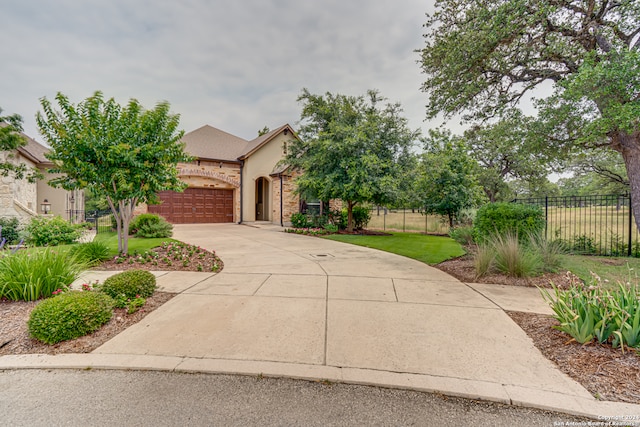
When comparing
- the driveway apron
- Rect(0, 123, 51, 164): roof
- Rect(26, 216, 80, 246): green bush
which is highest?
Rect(0, 123, 51, 164): roof

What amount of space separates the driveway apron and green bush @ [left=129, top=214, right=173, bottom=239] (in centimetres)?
736

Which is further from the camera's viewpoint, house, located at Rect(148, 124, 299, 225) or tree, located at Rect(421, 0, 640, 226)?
house, located at Rect(148, 124, 299, 225)

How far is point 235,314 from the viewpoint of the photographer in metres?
3.87

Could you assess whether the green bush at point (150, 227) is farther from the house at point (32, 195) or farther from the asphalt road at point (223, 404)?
the asphalt road at point (223, 404)

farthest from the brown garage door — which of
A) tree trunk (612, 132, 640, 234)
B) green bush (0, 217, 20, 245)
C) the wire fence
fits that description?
tree trunk (612, 132, 640, 234)

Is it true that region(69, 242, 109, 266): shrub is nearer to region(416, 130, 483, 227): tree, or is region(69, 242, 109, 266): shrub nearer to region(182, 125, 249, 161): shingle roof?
region(182, 125, 249, 161): shingle roof

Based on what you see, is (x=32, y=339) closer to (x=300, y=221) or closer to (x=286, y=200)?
(x=300, y=221)

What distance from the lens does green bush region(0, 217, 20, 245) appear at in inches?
391

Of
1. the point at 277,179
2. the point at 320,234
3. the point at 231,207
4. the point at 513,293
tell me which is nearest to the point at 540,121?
the point at 513,293

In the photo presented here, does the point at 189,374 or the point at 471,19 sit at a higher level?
the point at 471,19

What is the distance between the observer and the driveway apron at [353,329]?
2680 mm

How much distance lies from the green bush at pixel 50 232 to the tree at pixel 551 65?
45.5 ft

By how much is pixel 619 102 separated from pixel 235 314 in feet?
29.3

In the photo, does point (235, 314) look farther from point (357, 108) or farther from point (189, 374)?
point (357, 108)
